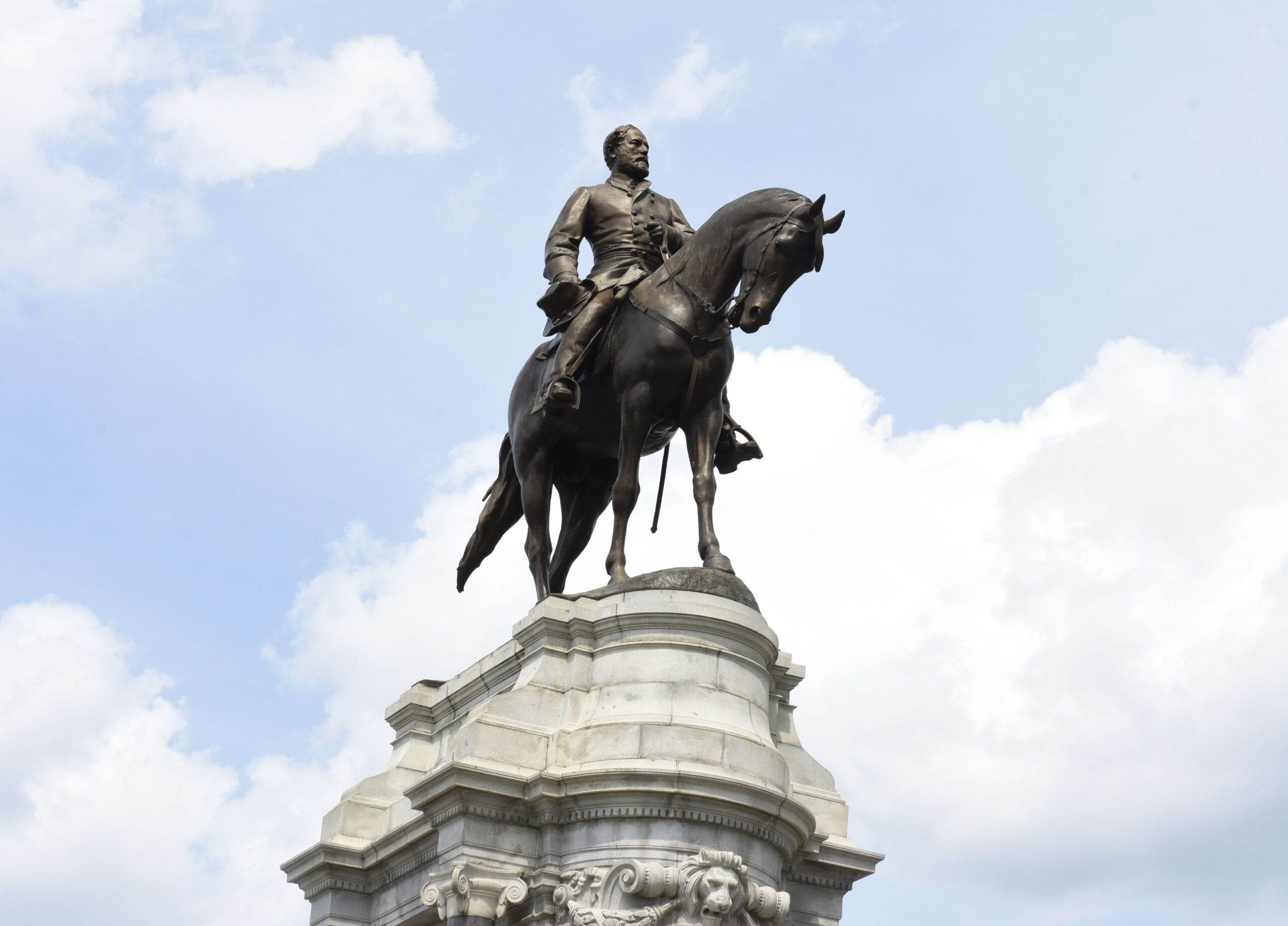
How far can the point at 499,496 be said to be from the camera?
20.1 meters

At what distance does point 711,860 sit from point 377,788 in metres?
5.14

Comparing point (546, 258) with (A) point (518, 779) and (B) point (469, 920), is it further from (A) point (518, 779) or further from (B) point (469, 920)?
(B) point (469, 920)

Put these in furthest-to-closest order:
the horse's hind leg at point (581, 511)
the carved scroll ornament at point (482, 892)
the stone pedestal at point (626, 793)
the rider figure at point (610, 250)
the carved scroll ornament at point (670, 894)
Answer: the horse's hind leg at point (581, 511)
the rider figure at point (610, 250)
the carved scroll ornament at point (482, 892)
the stone pedestal at point (626, 793)
the carved scroll ornament at point (670, 894)

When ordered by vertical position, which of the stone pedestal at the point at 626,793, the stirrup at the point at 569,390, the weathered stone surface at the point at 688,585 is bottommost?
the stone pedestal at the point at 626,793

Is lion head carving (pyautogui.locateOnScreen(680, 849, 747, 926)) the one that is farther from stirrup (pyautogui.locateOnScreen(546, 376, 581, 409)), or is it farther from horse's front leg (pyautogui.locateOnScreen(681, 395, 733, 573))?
stirrup (pyautogui.locateOnScreen(546, 376, 581, 409))

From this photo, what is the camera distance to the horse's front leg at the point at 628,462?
17.4 meters

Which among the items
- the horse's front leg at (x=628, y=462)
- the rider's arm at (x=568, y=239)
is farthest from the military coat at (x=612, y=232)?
the horse's front leg at (x=628, y=462)

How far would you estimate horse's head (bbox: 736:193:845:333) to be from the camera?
A: 54.6 feet

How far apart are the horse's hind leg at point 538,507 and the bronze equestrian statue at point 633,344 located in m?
0.01

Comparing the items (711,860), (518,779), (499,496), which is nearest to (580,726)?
(518,779)

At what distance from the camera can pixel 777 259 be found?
16.7 meters

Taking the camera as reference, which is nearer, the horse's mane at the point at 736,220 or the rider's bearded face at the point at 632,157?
the horse's mane at the point at 736,220

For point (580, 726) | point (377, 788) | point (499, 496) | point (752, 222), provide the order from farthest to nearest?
1. point (499, 496)
2. point (377, 788)
3. point (752, 222)
4. point (580, 726)

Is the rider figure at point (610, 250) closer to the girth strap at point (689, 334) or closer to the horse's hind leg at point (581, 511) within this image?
the girth strap at point (689, 334)
